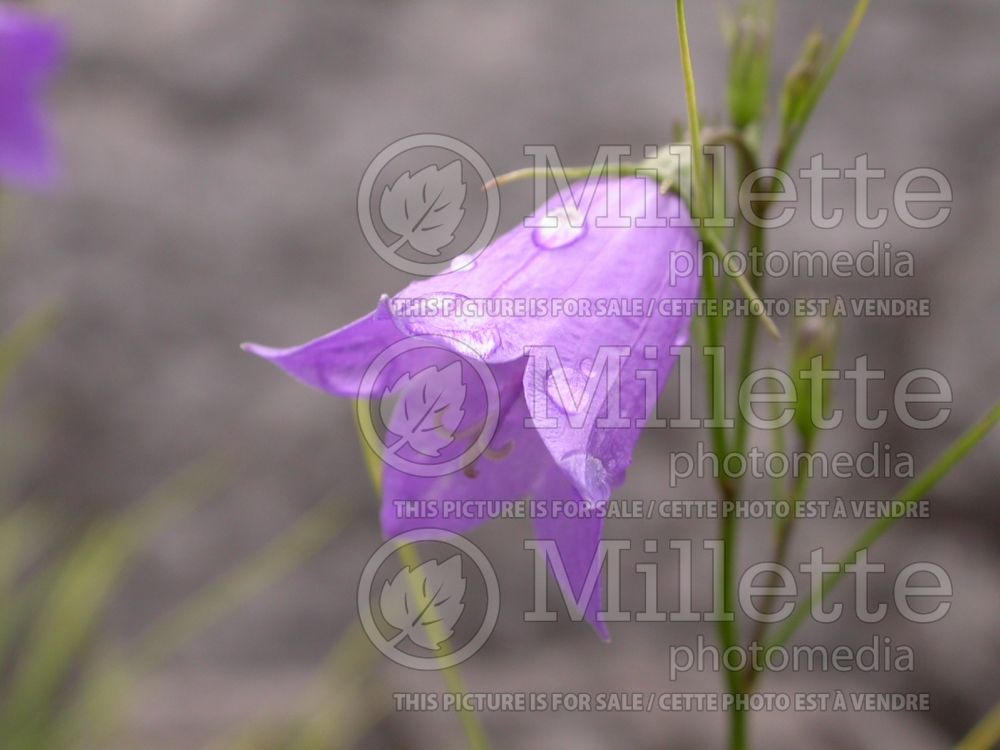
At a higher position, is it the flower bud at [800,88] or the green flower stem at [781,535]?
the flower bud at [800,88]

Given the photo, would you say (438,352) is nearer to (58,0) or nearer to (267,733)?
(267,733)

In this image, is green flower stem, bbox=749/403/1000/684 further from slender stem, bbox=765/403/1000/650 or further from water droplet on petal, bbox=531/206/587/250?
water droplet on petal, bbox=531/206/587/250

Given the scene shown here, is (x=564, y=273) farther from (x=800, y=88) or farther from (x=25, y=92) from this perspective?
(x=25, y=92)

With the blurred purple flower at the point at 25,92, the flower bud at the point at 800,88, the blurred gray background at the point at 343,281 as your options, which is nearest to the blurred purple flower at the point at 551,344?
the flower bud at the point at 800,88

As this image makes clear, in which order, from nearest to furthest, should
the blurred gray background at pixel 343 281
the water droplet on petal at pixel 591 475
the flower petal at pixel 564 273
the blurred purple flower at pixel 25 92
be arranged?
the water droplet on petal at pixel 591 475, the flower petal at pixel 564 273, the blurred purple flower at pixel 25 92, the blurred gray background at pixel 343 281

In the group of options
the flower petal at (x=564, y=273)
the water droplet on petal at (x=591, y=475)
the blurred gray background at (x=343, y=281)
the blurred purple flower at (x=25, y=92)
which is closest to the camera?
the water droplet on petal at (x=591, y=475)

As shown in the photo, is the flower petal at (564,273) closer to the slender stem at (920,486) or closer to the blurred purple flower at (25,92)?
the slender stem at (920,486)

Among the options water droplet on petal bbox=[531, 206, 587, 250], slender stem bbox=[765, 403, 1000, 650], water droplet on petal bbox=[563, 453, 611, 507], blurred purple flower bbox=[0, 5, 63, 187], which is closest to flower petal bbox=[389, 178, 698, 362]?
water droplet on petal bbox=[531, 206, 587, 250]
